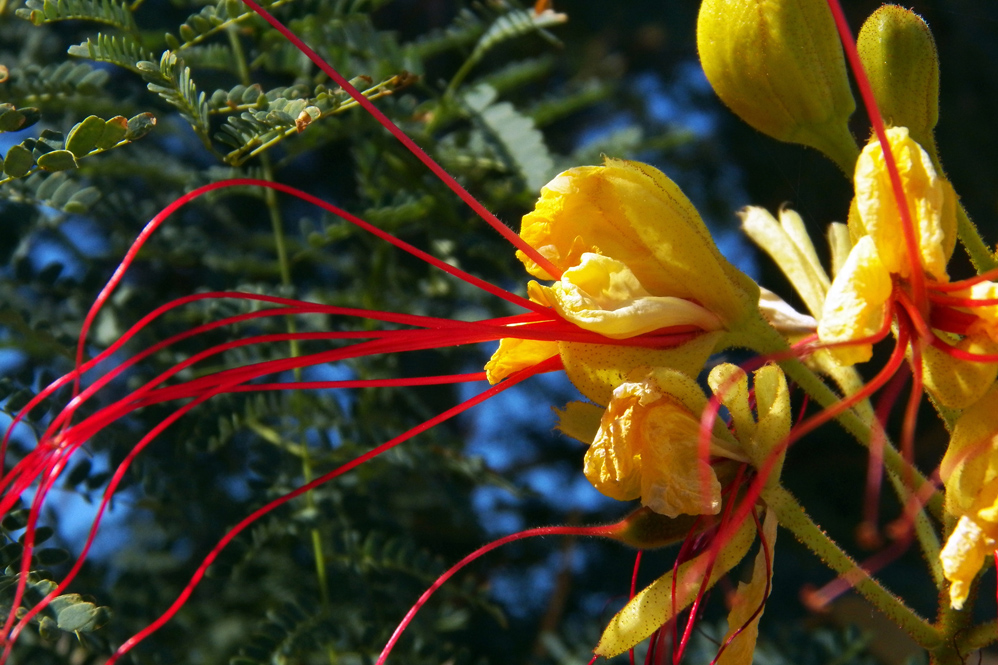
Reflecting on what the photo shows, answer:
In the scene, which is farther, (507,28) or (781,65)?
(507,28)

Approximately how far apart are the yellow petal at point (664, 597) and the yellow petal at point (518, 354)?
13.2 inches

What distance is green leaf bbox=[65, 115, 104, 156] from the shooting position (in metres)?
1.21

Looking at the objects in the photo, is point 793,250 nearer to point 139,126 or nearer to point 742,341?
point 742,341

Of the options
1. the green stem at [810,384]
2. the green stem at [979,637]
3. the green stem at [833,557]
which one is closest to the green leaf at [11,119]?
the green stem at [810,384]

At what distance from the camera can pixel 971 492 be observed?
1.14 m

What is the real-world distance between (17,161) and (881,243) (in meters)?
1.05

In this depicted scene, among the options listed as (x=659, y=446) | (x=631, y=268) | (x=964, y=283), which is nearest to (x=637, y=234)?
(x=631, y=268)

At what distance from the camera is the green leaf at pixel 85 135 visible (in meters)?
1.21

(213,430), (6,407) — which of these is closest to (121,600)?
(213,430)

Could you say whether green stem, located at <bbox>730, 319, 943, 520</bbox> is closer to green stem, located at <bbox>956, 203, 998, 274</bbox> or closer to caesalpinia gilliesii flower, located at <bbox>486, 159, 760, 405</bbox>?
caesalpinia gilliesii flower, located at <bbox>486, 159, 760, 405</bbox>

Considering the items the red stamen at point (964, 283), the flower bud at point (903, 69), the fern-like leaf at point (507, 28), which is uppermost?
the fern-like leaf at point (507, 28)

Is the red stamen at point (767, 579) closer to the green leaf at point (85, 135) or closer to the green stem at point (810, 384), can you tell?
the green stem at point (810, 384)

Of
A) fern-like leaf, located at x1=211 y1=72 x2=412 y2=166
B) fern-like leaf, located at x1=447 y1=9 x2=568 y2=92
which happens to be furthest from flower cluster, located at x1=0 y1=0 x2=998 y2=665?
fern-like leaf, located at x1=447 y1=9 x2=568 y2=92

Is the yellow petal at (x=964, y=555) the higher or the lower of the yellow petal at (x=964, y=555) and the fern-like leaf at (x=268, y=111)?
the lower
